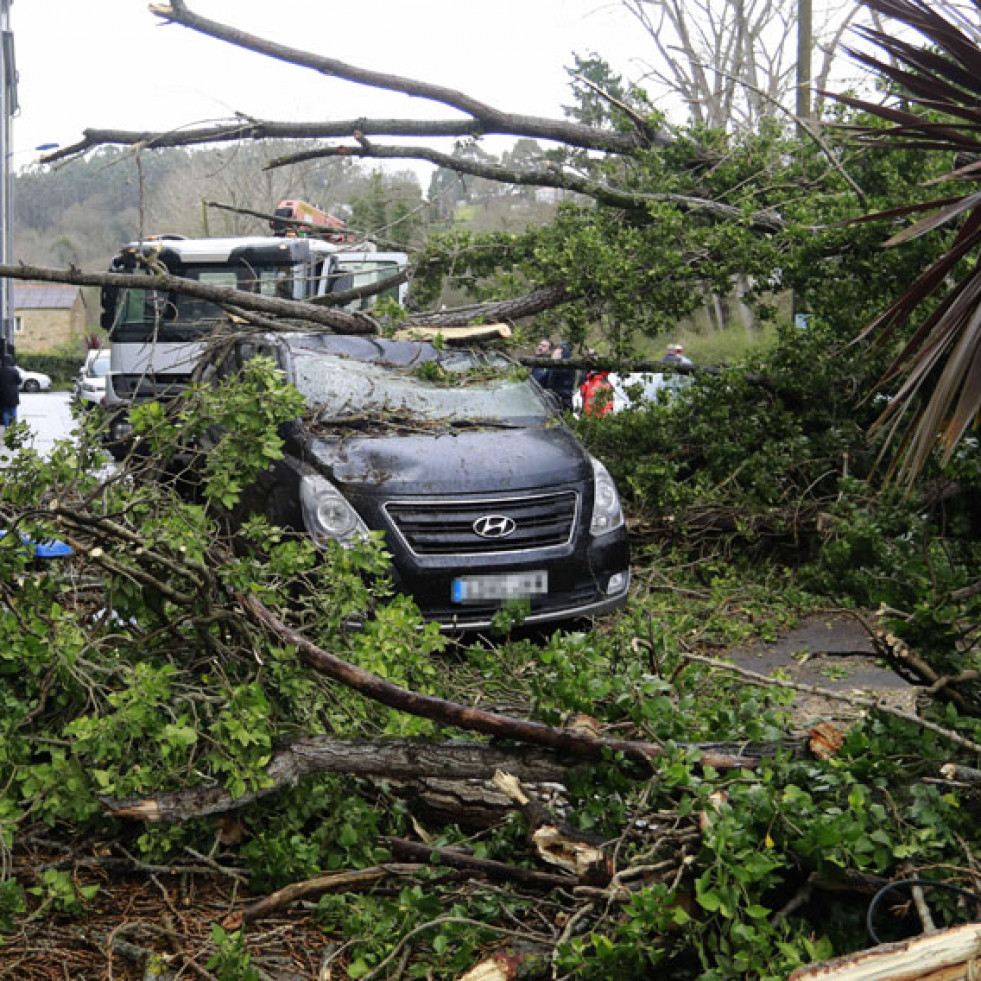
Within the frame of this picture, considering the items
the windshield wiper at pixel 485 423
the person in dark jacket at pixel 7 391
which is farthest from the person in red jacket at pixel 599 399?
the person in dark jacket at pixel 7 391

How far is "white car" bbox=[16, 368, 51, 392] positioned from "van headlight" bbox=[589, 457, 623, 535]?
50040 millimetres

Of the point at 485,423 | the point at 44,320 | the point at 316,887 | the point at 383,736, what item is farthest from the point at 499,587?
the point at 44,320

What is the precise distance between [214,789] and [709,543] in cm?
591

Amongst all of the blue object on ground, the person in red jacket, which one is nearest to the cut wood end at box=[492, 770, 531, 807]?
the blue object on ground

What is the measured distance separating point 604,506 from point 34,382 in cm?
5202

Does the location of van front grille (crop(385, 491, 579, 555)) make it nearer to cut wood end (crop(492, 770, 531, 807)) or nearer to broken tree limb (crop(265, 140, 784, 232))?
cut wood end (crop(492, 770, 531, 807))

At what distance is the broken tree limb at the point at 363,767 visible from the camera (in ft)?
11.6

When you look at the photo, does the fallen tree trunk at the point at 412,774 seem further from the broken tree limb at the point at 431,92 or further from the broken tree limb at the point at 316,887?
the broken tree limb at the point at 431,92

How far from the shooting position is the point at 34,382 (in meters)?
54.4

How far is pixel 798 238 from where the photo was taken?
28.2 feet

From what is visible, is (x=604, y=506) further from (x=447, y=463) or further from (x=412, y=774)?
(x=412, y=774)

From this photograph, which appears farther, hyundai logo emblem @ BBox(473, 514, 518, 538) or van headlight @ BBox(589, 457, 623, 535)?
van headlight @ BBox(589, 457, 623, 535)

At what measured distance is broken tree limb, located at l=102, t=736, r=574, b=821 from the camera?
3523mm

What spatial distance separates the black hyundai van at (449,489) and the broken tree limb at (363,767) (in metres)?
2.29
